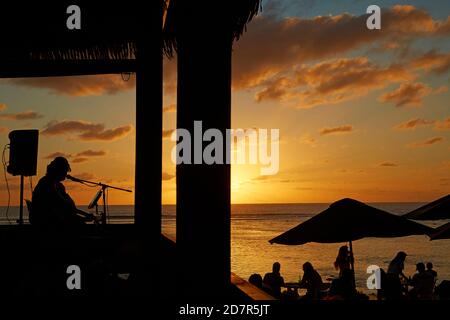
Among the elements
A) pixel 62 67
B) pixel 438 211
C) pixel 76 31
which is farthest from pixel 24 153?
pixel 438 211

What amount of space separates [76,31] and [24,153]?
7.81 feet

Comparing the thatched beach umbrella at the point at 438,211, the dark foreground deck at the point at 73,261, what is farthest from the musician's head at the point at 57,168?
the thatched beach umbrella at the point at 438,211

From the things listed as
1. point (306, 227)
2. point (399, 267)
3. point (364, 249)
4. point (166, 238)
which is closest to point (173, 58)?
point (166, 238)

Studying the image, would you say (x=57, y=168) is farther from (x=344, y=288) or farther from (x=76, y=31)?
(x=344, y=288)

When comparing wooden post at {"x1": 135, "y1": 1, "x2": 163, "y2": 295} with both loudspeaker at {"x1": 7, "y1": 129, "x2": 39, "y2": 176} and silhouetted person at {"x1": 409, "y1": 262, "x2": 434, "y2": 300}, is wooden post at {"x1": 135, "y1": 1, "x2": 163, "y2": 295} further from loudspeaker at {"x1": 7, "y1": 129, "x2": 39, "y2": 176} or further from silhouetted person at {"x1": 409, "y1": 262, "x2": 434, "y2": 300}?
silhouetted person at {"x1": 409, "y1": 262, "x2": 434, "y2": 300}

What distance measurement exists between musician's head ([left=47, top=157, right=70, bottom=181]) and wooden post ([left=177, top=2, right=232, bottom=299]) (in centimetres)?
241

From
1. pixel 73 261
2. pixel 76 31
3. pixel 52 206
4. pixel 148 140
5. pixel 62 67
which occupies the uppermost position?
pixel 76 31

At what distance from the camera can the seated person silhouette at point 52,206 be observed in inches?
151

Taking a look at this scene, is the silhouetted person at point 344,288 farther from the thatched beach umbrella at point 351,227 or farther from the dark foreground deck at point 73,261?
the dark foreground deck at point 73,261

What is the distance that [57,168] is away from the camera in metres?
4.01

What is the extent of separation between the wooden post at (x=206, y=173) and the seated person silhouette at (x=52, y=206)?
88.7 inches

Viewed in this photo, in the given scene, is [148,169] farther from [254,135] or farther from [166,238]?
[254,135]

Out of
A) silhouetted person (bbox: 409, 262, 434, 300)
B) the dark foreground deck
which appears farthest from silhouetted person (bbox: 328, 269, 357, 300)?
the dark foreground deck

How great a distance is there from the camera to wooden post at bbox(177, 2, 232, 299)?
1.73 meters
